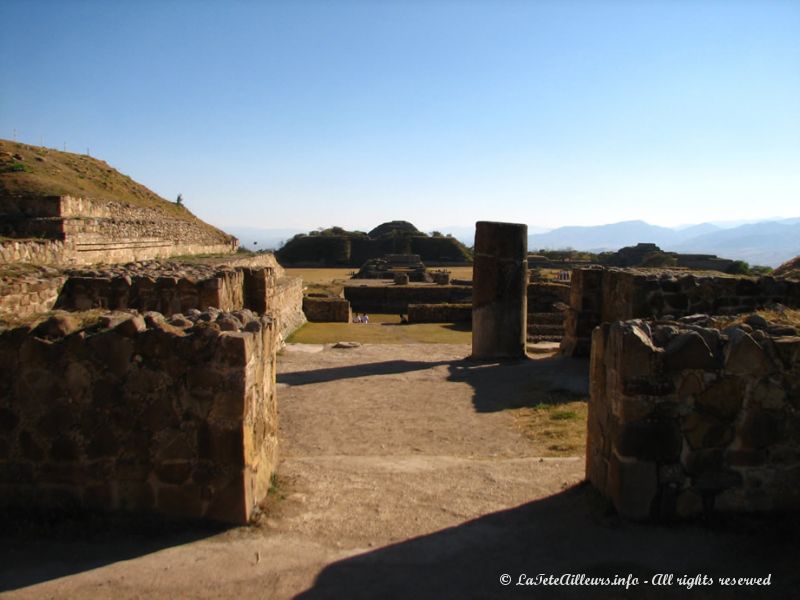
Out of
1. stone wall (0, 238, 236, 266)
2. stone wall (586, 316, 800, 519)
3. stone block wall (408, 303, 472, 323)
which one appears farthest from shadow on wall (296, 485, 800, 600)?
stone block wall (408, 303, 472, 323)

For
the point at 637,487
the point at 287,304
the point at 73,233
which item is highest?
the point at 73,233

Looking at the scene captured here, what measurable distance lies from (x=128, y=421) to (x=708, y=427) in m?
3.80

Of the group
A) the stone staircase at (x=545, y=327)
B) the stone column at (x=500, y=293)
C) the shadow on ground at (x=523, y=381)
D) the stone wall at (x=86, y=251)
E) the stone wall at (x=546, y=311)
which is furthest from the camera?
the stone wall at (x=546, y=311)

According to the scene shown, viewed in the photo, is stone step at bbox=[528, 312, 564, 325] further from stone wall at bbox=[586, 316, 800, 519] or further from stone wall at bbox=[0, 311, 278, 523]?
stone wall at bbox=[0, 311, 278, 523]

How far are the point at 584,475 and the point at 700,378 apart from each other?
1.55 meters

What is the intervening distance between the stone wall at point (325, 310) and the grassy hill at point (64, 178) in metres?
7.98

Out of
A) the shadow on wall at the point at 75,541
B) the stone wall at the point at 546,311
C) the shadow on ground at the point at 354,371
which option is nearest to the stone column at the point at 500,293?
the shadow on ground at the point at 354,371

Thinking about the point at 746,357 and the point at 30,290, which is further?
the point at 30,290

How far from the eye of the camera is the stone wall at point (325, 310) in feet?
69.6

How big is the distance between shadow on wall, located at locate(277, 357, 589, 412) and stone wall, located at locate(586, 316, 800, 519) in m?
4.66

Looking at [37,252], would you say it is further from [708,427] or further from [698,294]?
[708,427]

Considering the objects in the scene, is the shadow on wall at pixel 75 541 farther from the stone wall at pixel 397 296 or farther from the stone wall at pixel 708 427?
the stone wall at pixel 397 296

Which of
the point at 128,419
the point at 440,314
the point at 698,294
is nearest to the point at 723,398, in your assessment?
the point at 128,419

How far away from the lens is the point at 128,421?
4094mm
